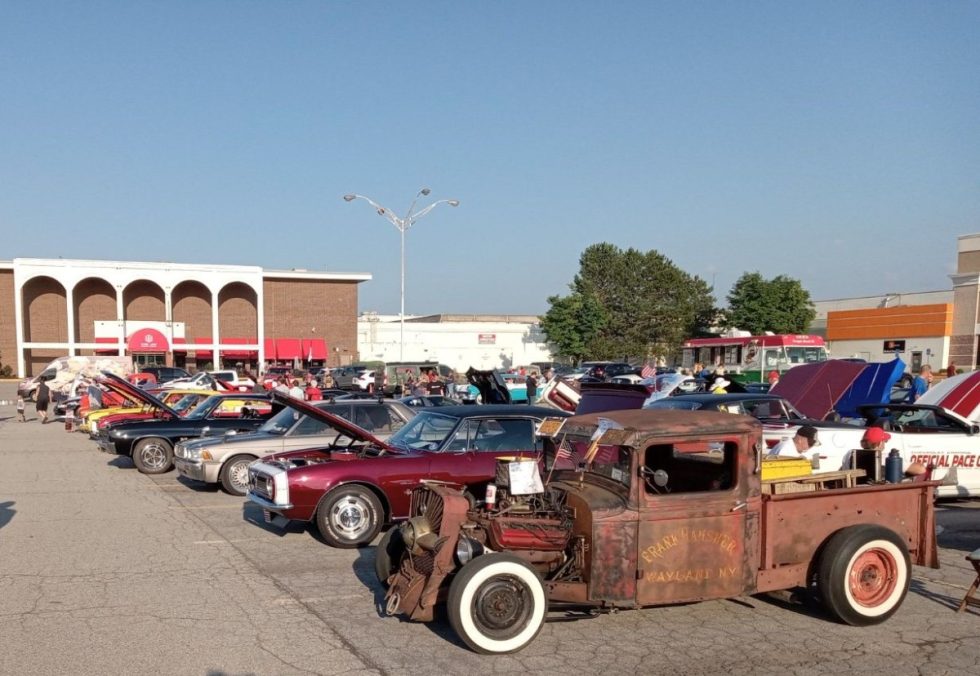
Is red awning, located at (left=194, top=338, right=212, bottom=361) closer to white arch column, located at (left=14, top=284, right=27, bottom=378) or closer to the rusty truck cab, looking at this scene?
white arch column, located at (left=14, top=284, right=27, bottom=378)

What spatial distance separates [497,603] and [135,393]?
475 inches

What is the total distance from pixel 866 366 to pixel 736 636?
11817 millimetres

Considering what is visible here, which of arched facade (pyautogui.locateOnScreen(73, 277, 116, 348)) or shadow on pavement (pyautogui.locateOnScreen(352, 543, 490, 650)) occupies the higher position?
arched facade (pyautogui.locateOnScreen(73, 277, 116, 348))

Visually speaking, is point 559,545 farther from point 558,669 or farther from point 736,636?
point 736,636

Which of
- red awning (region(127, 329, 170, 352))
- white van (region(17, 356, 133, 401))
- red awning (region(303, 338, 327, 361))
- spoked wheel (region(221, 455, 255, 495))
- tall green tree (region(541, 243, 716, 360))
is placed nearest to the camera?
spoked wheel (region(221, 455, 255, 495))

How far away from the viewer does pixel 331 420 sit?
29.6ft

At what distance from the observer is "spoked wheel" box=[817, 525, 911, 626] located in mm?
5824

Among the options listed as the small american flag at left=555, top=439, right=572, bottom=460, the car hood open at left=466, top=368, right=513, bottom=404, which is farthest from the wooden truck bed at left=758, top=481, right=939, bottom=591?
the car hood open at left=466, top=368, right=513, bottom=404

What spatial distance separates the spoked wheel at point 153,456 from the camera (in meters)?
13.8

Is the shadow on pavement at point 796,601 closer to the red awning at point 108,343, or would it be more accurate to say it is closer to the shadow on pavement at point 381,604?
the shadow on pavement at point 381,604

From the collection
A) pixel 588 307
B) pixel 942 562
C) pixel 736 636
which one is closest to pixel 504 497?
pixel 736 636

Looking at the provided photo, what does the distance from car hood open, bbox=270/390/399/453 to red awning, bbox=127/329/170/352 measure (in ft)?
169

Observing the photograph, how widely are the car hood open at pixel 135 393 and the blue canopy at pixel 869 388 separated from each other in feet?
42.8

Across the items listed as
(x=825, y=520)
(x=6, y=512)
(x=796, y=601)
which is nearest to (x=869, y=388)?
(x=796, y=601)
